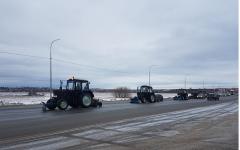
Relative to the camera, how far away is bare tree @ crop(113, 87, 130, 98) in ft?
346

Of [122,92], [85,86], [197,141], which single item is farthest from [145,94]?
[122,92]

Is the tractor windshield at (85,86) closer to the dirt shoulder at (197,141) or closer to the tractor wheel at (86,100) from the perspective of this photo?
the tractor wheel at (86,100)

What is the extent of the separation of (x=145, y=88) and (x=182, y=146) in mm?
43933

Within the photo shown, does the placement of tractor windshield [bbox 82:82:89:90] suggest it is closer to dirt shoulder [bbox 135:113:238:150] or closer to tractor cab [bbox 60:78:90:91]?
tractor cab [bbox 60:78:90:91]

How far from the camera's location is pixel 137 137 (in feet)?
49.3

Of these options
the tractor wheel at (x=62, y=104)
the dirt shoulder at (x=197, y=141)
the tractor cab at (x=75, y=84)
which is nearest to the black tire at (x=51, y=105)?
the tractor wheel at (x=62, y=104)

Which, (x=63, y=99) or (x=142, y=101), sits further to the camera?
(x=142, y=101)

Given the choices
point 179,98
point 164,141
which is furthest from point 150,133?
point 179,98

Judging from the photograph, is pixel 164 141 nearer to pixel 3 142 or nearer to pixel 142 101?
pixel 3 142

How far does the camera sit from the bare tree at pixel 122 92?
346ft

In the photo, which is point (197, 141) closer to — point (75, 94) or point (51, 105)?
point (51, 105)

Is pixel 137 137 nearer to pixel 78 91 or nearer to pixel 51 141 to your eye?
pixel 51 141

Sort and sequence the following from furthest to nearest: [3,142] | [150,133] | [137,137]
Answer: [150,133] < [137,137] < [3,142]

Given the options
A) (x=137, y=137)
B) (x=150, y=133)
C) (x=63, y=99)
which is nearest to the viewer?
(x=137, y=137)
